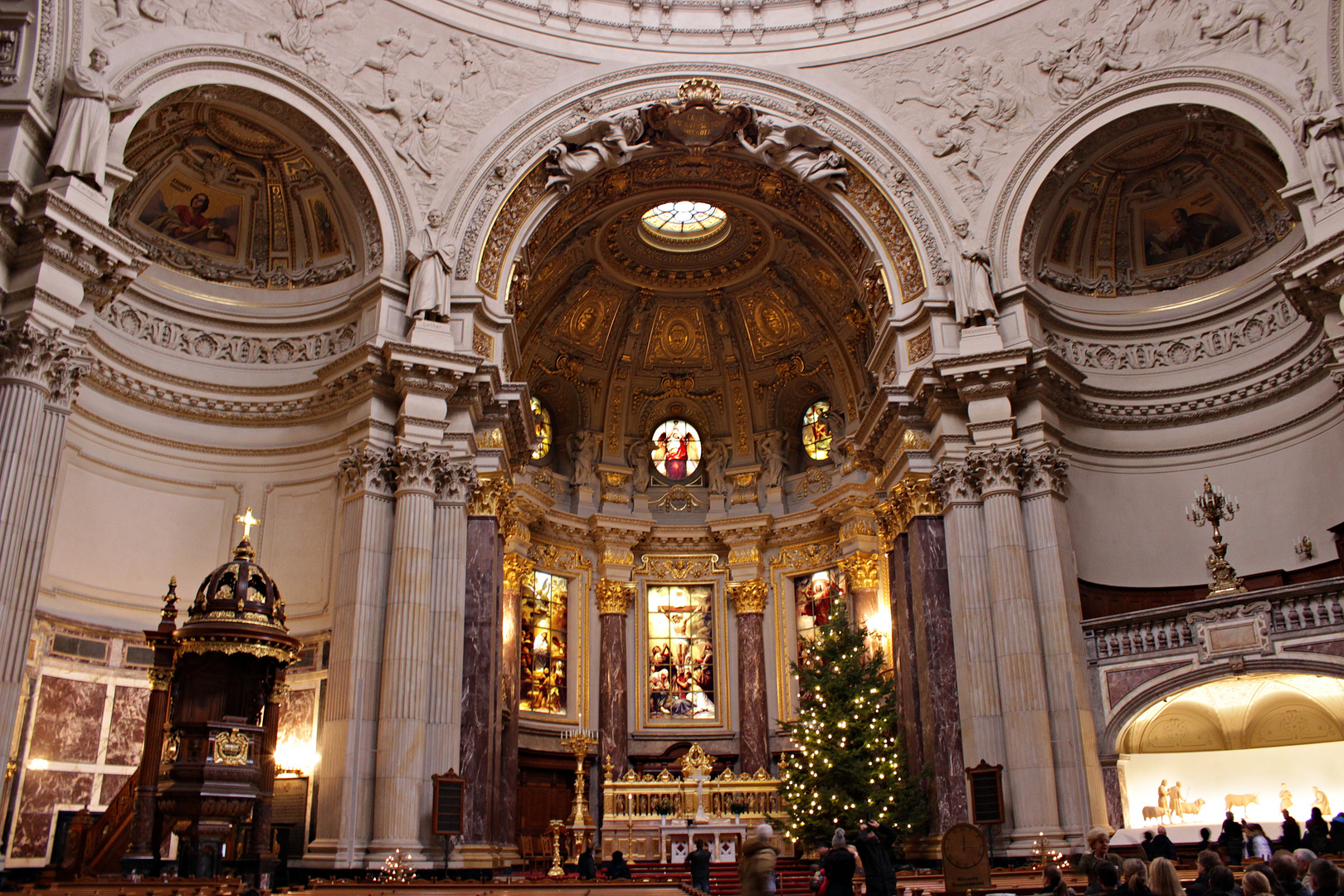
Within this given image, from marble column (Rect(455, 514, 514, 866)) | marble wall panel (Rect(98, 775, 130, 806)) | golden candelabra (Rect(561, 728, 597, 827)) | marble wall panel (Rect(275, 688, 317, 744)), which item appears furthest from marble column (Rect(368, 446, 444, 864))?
golden candelabra (Rect(561, 728, 597, 827))

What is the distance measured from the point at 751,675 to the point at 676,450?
275 inches

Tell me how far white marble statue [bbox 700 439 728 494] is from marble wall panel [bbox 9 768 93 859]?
56.8ft

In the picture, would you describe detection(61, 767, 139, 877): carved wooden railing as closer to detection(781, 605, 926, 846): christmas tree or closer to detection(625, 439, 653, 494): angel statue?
detection(781, 605, 926, 846): christmas tree

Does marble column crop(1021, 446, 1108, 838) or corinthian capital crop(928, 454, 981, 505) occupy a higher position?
corinthian capital crop(928, 454, 981, 505)

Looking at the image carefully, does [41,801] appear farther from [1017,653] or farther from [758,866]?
[1017,653]

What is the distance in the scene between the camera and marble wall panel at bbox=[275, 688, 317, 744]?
59.5 ft

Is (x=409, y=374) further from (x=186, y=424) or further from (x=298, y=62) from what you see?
(x=298, y=62)

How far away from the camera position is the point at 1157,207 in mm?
22000

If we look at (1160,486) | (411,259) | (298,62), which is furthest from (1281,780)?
(298,62)

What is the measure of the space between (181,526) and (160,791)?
6.92m

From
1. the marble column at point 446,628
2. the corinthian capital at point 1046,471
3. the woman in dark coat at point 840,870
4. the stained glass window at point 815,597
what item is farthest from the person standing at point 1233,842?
the stained glass window at point 815,597

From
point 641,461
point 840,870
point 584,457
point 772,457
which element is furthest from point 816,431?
point 840,870

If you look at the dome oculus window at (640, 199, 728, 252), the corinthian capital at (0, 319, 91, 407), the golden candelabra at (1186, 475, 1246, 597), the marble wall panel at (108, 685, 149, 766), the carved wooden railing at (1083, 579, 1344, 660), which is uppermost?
the dome oculus window at (640, 199, 728, 252)

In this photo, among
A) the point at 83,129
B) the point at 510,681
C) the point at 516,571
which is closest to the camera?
the point at 83,129
